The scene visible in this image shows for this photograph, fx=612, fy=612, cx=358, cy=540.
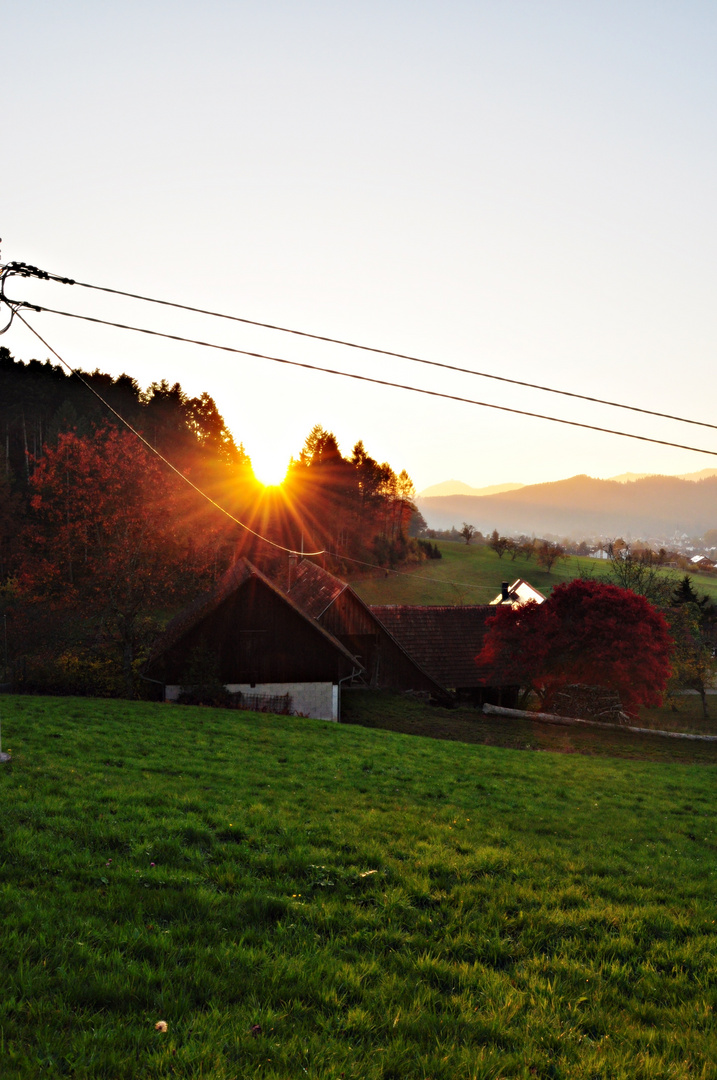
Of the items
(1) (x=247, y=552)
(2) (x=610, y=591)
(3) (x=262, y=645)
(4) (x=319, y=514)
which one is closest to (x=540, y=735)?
(2) (x=610, y=591)

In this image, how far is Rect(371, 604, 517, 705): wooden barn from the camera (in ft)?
128

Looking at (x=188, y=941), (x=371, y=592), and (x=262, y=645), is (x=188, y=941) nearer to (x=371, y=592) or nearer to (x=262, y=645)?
(x=262, y=645)

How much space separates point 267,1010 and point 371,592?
243ft

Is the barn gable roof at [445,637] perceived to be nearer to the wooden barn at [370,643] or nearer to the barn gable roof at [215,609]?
the wooden barn at [370,643]

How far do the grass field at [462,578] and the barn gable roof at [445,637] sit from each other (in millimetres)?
30147

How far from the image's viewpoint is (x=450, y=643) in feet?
134

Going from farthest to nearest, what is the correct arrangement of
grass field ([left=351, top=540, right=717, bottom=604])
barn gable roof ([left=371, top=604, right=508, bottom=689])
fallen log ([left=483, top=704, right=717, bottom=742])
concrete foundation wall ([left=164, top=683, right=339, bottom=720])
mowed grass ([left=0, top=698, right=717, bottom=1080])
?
grass field ([left=351, top=540, right=717, bottom=604]), barn gable roof ([left=371, top=604, right=508, bottom=689]), fallen log ([left=483, top=704, right=717, bottom=742]), concrete foundation wall ([left=164, top=683, right=339, bottom=720]), mowed grass ([left=0, top=698, right=717, bottom=1080])

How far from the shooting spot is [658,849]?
32.1 ft

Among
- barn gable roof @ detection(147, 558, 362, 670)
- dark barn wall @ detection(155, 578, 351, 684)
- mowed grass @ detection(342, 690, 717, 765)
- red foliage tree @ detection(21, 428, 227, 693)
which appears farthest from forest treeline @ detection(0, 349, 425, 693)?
mowed grass @ detection(342, 690, 717, 765)

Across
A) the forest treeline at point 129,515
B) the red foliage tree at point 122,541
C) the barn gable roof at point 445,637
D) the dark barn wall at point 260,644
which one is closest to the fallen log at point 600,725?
the barn gable roof at point 445,637

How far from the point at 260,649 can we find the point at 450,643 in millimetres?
16038

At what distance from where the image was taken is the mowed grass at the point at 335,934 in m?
4.05

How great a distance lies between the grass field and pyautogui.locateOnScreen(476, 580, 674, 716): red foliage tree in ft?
124

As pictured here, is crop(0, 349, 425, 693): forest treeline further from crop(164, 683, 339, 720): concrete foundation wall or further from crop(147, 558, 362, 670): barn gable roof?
crop(164, 683, 339, 720): concrete foundation wall
